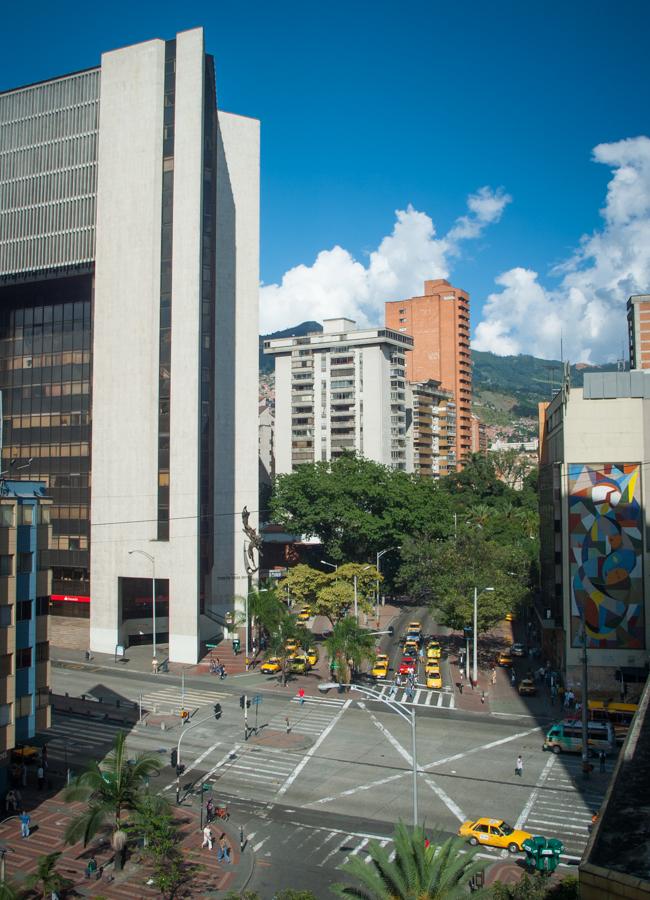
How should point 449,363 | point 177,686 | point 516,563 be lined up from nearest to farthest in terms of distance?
point 177,686
point 516,563
point 449,363

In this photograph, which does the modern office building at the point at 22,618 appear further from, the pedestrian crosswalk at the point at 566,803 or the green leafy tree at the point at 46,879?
the pedestrian crosswalk at the point at 566,803

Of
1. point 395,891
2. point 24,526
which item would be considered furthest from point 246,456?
point 395,891

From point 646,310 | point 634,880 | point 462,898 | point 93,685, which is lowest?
point 93,685

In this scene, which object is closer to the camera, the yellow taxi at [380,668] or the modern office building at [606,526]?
the modern office building at [606,526]

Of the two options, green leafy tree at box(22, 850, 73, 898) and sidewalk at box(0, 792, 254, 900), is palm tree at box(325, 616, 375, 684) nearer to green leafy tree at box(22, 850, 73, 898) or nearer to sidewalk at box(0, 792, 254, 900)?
sidewalk at box(0, 792, 254, 900)

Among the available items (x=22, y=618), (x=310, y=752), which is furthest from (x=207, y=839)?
(x=22, y=618)

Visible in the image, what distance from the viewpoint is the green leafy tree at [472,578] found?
6675 cm

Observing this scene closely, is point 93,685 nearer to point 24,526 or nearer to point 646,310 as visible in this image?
point 24,526

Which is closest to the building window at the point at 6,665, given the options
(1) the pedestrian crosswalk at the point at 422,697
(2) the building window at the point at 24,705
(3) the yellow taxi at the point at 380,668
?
(2) the building window at the point at 24,705

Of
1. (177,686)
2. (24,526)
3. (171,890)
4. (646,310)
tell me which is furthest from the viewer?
(646,310)

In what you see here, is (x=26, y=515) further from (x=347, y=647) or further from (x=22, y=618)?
(x=347, y=647)

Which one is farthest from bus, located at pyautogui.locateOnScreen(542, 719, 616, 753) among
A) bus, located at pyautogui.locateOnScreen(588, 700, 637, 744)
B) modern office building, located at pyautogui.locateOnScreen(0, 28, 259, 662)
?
modern office building, located at pyautogui.locateOnScreen(0, 28, 259, 662)

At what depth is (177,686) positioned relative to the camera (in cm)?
6506

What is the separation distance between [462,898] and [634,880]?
39.3 ft
